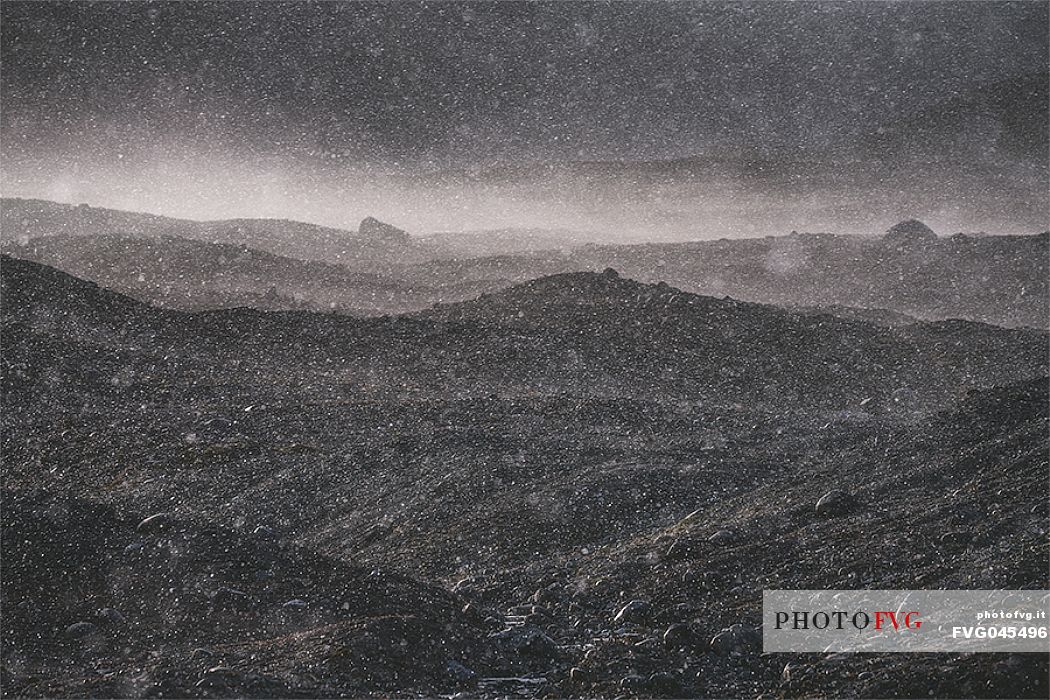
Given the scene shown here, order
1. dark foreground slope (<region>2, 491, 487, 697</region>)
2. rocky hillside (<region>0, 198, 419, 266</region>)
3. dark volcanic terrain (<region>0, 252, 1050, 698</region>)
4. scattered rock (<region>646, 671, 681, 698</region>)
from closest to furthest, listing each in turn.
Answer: dark foreground slope (<region>2, 491, 487, 697</region>)
scattered rock (<region>646, 671, 681, 698</region>)
dark volcanic terrain (<region>0, 252, 1050, 698</region>)
rocky hillside (<region>0, 198, 419, 266</region>)

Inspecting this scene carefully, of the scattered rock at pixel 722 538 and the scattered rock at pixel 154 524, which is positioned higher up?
the scattered rock at pixel 154 524

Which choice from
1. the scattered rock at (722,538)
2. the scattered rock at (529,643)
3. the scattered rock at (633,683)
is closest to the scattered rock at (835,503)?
the scattered rock at (722,538)

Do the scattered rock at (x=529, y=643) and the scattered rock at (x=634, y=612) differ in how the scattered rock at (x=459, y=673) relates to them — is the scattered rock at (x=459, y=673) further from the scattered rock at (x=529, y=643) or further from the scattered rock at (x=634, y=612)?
the scattered rock at (x=634, y=612)

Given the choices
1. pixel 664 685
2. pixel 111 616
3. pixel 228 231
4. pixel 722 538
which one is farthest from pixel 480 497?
pixel 228 231

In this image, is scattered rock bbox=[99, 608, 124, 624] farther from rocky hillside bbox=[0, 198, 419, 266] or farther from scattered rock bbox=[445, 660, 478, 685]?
rocky hillside bbox=[0, 198, 419, 266]

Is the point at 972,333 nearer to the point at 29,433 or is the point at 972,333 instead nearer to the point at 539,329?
the point at 539,329

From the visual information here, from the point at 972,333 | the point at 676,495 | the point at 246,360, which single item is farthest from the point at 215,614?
the point at 972,333

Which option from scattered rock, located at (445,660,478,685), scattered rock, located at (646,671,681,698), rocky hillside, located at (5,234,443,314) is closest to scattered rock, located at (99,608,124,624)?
scattered rock, located at (445,660,478,685)

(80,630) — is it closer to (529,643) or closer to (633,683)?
(529,643)
